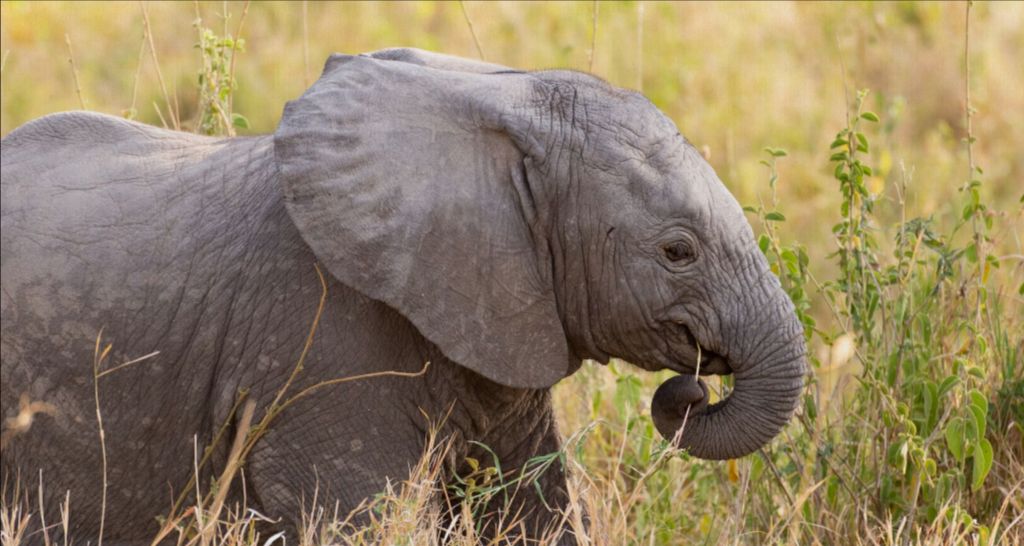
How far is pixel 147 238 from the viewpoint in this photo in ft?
13.8

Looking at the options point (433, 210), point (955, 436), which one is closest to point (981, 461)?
point (955, 436)

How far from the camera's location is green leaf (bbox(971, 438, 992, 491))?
14.5ft

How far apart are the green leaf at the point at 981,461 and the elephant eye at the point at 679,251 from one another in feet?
3.25

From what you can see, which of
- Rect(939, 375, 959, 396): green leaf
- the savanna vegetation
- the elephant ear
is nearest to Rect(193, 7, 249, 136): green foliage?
the savanna vegetation

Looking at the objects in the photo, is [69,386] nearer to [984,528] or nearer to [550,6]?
[984,528]

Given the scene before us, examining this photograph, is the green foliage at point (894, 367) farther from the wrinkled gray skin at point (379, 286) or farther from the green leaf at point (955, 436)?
the wrinkled gray skin at point (379, 286)

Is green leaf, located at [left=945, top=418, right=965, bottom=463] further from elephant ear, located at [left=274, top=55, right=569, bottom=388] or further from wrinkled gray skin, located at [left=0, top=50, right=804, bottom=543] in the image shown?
elephant ear, located at [left=274, top=55, right=569, bottom=388]

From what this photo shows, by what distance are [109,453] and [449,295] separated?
93 cm

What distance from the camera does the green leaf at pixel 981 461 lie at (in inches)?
175

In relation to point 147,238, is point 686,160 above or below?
above

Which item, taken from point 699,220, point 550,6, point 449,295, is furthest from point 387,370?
point 550,6

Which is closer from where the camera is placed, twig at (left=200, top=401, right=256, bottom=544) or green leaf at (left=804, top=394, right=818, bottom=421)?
twig at (left=200, top=401, right=256, bottom=544)

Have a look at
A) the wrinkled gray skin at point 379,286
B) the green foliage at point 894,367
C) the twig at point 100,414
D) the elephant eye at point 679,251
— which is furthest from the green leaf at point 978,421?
the twig at point 100,414

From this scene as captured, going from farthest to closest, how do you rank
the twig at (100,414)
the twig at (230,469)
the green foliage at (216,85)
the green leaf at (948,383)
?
the green foliage at (216,85), the green leaf at (948,383), the twig at (100,414), the twig at (230,469)
